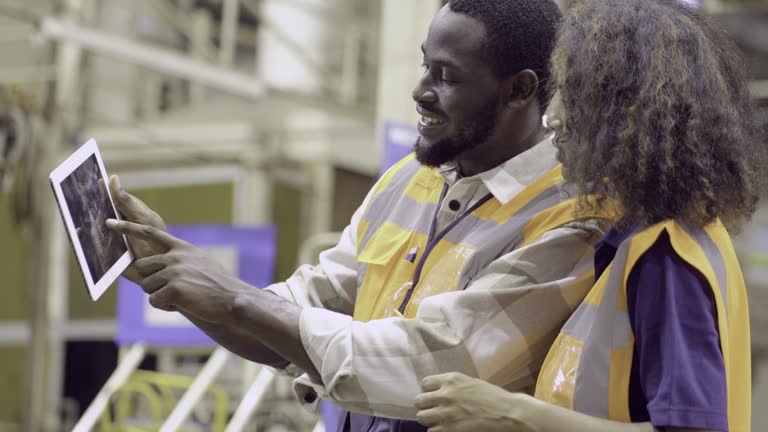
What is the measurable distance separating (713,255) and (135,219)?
3.18 feet

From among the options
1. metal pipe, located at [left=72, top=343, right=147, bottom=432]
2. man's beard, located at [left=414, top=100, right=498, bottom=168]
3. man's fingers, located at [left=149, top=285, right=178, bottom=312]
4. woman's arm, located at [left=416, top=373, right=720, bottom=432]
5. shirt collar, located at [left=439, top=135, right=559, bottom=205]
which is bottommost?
metal pipe, located at [left=72, top=343, right=147, bottom=432]

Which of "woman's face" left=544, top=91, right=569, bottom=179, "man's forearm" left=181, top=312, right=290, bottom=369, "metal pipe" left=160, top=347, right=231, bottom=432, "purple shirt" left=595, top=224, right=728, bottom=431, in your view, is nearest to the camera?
"purple shirt" left=595, top=224, right=728, bottom=431

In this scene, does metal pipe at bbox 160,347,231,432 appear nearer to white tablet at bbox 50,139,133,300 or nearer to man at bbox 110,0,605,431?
man at bbox 110,0,605,431

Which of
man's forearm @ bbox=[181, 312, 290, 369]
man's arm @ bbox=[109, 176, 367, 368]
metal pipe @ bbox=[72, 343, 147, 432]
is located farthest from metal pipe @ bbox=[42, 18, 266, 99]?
man's forearm @ bbox=[181, 312, 290, 369]

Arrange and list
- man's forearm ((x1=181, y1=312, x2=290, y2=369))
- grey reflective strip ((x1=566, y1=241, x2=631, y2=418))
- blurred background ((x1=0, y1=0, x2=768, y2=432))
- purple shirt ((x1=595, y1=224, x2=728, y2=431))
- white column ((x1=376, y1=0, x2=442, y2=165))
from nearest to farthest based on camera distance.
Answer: purple shirt ((x1=595, y1=224, x2=728, y2=431)), grey reflective strip ((x1=566, y1=241, x2=631, y2=418)), man's forearm ((x1=181, y1=312, x2=290, y2=369)), white column ((x1=376, y1=0, x2=442, y2=165)), blurred background ((x1=0, y1=0, x2=768, y2=432))

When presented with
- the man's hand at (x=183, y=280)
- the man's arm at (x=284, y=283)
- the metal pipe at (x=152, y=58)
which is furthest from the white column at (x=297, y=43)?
the man's hand at (x=183, y=280)

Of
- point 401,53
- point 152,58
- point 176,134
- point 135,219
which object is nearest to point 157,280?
point 135,219

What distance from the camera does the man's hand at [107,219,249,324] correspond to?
1.89 metres

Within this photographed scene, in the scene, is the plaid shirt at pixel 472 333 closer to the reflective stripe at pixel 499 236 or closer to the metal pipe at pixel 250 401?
the reflective stripe at pixel 499 236

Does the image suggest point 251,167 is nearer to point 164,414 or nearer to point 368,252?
point 164,414

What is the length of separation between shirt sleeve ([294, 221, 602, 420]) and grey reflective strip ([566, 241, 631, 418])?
8.0 inches

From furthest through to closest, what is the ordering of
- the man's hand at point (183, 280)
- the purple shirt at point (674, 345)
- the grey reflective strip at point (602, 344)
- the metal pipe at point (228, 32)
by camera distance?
1. the metal pipe at point (228, 32)
2. the man's hand at point (183, 280)
3. the grey reflective strip at point (602, 344)
4. the purple shirt at point (674, 345)

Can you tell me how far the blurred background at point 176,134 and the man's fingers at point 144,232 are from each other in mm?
6903

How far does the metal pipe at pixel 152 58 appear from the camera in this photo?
9375 mm
